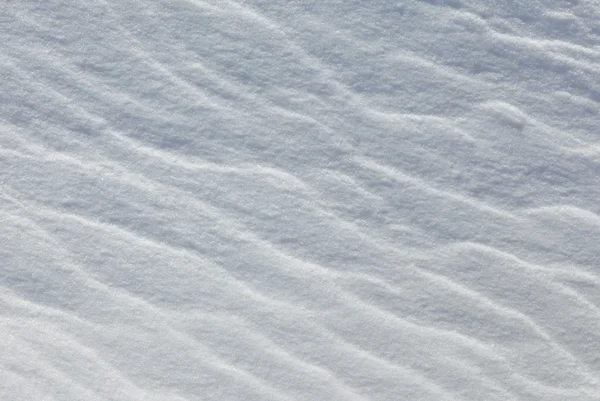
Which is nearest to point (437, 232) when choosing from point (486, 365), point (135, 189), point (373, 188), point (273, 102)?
point (373, 188)

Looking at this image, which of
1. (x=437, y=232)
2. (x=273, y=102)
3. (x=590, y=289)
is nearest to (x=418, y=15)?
(x=273, y=102)

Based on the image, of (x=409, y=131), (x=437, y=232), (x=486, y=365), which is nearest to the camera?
(x=486, y=365)

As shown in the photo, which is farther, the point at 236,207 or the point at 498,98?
the point at 498,98

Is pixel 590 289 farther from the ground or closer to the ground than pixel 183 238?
farther from the ground

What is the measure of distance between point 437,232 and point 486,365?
0.52m

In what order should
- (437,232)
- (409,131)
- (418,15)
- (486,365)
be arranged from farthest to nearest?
1. (418,15)
2. (409,131)
3. (437,232)
4. (486,365)

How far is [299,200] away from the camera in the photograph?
3818mm

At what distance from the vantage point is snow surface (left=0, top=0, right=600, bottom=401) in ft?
11.4

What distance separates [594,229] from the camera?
383 centimetres

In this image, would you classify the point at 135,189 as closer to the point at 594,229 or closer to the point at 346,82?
the point at 346,82

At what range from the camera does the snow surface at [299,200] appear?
348 centimetres

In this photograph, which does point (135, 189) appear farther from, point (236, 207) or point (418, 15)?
point (418, 15)

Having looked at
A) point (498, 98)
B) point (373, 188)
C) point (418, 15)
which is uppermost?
point (418, 15)

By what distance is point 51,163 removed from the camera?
386 cm
